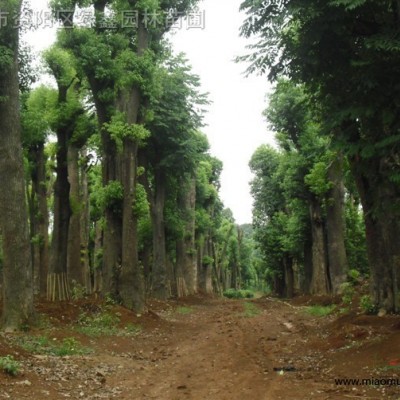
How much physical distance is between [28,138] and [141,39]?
5.76m

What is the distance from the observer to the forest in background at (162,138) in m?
8.22

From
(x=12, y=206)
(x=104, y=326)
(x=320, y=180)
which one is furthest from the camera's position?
(x=320, y=180)

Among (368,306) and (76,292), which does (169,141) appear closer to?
(76,292)

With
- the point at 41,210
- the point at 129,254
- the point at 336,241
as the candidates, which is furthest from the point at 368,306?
the point at 41,210

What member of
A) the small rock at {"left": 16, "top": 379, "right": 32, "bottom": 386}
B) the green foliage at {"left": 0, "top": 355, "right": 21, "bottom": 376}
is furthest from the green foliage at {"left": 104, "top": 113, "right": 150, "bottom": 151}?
the small rock at {"left": 16, "top": 379, "right": 32, "bottom": 386}

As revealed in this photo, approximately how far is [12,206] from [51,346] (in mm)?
3368

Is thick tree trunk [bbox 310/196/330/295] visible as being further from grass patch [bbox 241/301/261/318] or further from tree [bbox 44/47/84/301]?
tree [bbox 44/47/84/301]

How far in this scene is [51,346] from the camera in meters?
9.77

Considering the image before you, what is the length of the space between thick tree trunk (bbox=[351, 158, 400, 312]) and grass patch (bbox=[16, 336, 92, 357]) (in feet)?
21.8

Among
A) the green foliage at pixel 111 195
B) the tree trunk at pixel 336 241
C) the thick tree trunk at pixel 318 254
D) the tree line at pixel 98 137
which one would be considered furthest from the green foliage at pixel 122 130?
the thick tree trunk at pixel 318 254

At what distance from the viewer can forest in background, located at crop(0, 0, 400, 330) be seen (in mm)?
8219

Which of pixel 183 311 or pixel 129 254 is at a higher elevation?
pixel 129 254

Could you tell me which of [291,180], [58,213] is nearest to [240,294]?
[291,180]

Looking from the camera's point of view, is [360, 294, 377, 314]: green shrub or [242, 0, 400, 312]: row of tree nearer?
[242, 0, 400, 312]: row of tree
